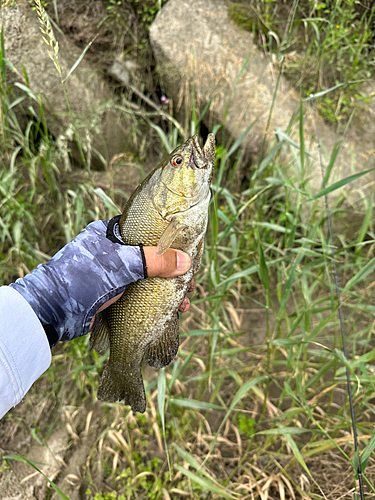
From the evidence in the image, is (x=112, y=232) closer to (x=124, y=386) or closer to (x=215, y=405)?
(x=124, y=386)

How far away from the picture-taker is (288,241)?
2.20 metres

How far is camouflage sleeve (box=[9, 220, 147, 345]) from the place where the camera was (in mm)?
1461

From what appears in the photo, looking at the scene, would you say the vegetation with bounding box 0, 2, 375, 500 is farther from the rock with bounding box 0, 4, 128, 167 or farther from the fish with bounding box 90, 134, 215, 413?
the rock with bounding box 0, 4, 128, 167

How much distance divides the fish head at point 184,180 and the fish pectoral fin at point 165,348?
486 millimetres

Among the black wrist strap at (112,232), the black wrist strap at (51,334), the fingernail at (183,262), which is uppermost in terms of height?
the black wrist strap at (112,232)

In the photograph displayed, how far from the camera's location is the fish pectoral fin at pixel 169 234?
55.4 inches

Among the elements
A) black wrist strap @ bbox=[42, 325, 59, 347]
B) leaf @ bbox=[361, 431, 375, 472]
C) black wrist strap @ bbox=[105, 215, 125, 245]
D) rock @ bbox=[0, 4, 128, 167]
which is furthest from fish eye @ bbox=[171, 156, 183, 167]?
rock @ bbox=[0, 4, 128, 167]

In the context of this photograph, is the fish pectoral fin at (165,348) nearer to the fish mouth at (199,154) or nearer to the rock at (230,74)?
the fish mouth at (199,154)

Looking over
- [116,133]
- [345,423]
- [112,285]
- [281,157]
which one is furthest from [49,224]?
[345,423]

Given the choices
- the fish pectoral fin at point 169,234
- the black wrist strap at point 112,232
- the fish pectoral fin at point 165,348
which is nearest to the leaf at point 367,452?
the fish pectoral fin at point 165,348

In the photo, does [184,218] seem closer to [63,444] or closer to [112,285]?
[112,285]

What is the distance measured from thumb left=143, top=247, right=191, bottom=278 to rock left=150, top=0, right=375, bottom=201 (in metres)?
2.10

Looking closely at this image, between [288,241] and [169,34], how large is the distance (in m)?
2.39

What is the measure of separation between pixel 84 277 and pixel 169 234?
39cm
